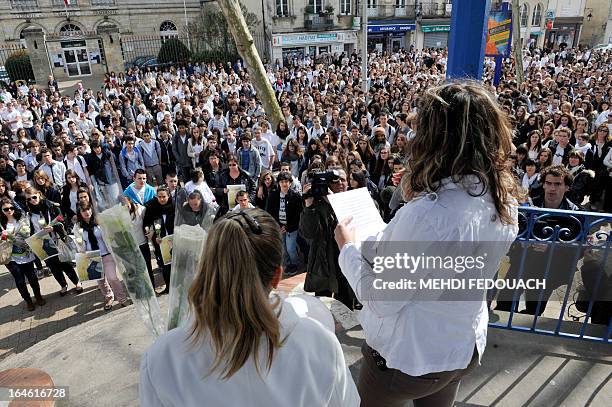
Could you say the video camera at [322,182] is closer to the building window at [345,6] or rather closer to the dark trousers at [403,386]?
the dark trousers at [403,386]

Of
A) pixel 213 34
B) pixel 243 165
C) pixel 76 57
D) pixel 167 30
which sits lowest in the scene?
pixel 243 165

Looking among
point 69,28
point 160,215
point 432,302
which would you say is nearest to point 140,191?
point 160,215

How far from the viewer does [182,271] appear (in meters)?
1.81

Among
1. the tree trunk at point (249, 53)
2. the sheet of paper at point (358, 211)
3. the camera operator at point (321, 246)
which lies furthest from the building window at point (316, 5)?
the sheet of paper at point (358, 211)

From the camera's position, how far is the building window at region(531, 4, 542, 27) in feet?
134

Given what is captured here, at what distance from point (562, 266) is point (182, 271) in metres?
2.68

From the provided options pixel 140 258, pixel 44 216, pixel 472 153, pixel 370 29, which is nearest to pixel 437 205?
pixel 472 153

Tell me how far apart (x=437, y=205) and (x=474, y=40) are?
197 centimetres

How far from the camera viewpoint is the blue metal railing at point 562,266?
104 inches

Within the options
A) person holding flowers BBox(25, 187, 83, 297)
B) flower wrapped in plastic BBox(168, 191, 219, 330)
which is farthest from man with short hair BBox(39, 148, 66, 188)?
flower wrapped in plastic BBox(168, 191, 219, 330)

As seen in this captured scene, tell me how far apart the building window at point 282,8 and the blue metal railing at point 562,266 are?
31420 millimetres

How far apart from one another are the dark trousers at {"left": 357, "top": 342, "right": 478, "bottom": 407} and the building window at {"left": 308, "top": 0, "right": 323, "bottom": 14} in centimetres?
3369

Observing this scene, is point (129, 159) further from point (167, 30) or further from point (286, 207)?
point (167, 30)

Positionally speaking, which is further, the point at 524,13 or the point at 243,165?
the point at 524,13
